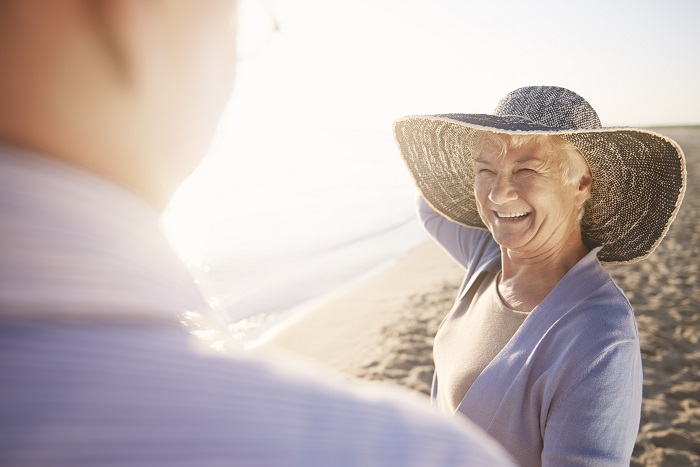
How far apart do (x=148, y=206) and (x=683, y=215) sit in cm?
1361

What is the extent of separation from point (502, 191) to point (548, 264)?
0.37 m

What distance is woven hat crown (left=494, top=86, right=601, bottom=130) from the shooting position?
5.59 ft

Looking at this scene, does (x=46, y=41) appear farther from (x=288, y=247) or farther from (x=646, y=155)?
(x=288, y=247)

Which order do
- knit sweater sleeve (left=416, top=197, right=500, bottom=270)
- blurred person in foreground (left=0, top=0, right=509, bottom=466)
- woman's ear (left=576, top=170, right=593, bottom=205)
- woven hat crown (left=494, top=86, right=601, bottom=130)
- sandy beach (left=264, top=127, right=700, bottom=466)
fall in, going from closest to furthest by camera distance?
blurred person in foreground (left=0, top=0, right=509, bottom=466) → woven hat crown (left=494, top=86, right=601, bottom=130) → woman's ear (left=576, top=170, right=593, bottom=205) → knit sweater sleeve (left=416, top=197, right=500, bottom=270) → sandy beach (left=264, top=127, right=700, bottom=466)

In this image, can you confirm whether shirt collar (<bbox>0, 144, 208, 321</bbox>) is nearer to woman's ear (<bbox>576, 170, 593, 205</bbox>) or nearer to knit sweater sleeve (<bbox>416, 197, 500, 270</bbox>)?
woman's ear (<bbox>576, 170, 593, 205</bbox>)

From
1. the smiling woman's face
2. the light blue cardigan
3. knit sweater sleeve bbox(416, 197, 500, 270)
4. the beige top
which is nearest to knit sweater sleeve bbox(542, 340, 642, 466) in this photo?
the light blue cardigan

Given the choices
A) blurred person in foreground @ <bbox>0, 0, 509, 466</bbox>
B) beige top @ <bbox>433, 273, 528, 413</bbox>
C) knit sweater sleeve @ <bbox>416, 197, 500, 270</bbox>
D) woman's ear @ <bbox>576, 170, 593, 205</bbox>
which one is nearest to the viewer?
blurred person in foreground @ <bbox>0, 0, 509, 466</bbox>

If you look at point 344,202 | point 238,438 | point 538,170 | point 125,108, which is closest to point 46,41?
point 125,108

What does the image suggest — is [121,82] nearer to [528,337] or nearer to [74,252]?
[74,252]

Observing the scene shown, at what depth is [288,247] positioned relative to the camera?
9.72 m

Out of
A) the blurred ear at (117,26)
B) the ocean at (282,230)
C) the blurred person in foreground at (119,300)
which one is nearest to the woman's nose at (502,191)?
the ocean at (282,230)

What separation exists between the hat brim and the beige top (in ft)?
1.65

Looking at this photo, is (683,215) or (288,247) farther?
(683,215)

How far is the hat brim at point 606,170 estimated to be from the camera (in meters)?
1.75
